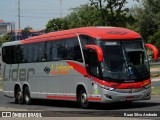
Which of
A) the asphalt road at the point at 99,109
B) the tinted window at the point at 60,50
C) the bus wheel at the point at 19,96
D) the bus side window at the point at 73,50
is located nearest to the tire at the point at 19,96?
the bus wheel at the point at 19,96

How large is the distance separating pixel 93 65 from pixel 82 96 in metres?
1.67

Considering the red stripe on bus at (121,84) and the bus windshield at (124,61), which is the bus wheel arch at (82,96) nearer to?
the red stripe on bus at (121,84)

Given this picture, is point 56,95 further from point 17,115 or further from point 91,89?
point 17,115

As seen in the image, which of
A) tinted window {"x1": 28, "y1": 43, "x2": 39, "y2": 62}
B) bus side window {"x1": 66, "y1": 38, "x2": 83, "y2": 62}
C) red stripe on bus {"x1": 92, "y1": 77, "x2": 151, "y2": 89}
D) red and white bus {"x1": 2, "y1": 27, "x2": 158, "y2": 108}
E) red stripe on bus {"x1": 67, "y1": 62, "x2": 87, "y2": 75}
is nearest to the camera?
red stripe on bus {"x1": 92, "y1": 77, "x2": 151, "y2": 89}

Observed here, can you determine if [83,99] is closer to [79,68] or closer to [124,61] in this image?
[79,68]

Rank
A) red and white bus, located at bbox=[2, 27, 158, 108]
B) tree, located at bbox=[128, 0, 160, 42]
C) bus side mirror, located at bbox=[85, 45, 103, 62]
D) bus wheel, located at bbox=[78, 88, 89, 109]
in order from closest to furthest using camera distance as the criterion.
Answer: bus side mirror, located at bbox=[85, 45, 103, 62]
red and white bus, located at bbox=[2, 27, 158, 108]
bus wheel, located at bbox=[78, 88, 89, 109]
tree, located at bbox=[128, 0, 160, 42]

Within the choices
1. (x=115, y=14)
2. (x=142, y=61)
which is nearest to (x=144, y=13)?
(x=115, y=14)

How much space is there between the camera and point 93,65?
2017 centimetres

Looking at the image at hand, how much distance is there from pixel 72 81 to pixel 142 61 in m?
3.36

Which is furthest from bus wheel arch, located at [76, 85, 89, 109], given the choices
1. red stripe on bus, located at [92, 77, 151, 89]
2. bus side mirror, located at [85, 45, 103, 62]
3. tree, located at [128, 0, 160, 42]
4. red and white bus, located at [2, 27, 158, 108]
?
tree, located at [128, 0, 160, 42]

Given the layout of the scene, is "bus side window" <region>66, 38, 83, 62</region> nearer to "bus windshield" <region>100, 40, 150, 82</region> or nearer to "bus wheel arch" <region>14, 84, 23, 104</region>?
"bus windshield" <region>100, 40, 150, 82</region>

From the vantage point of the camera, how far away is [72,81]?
21.8 m

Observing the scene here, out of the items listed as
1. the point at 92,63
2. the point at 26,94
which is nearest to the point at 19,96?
the point at 26,94

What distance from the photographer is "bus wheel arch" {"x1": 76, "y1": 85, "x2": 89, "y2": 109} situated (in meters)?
20.8
